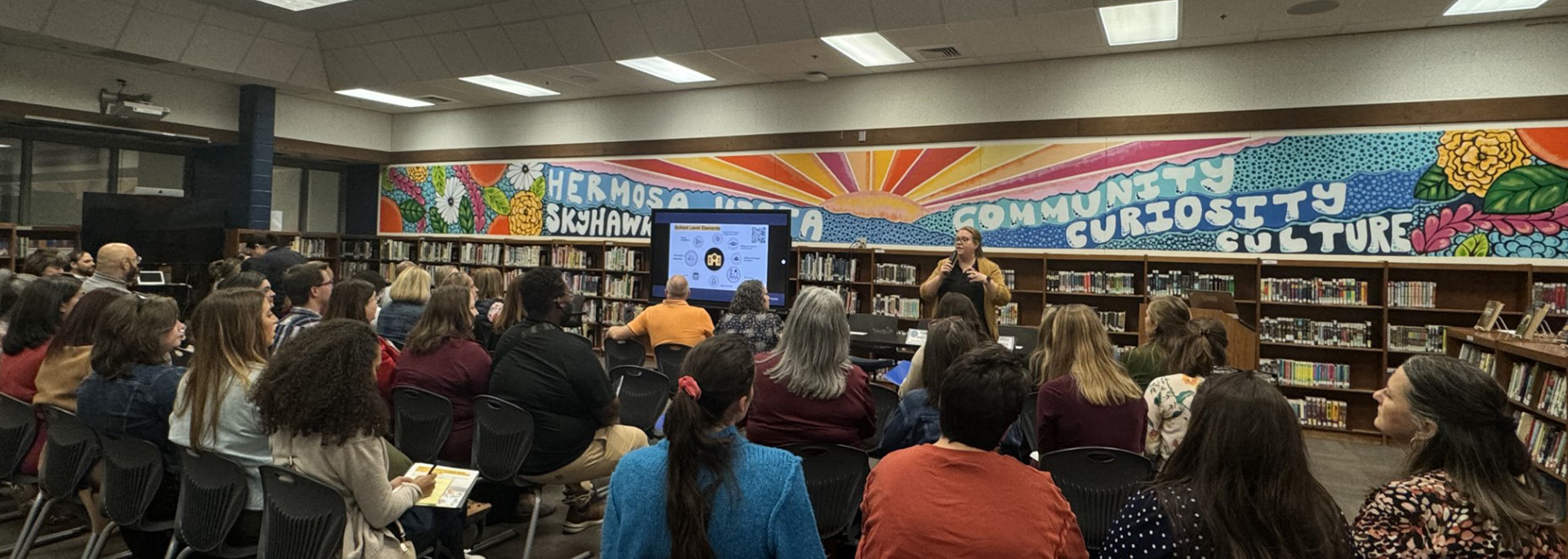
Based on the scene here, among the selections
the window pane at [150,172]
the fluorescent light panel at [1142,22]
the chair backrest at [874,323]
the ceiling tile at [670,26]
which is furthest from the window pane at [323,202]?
the fluorescent light panel at [1142,22]

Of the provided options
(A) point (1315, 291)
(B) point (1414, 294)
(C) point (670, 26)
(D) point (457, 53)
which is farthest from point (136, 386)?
(B) point (1414, 294)

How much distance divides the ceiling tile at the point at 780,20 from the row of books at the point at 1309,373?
16.8 feet

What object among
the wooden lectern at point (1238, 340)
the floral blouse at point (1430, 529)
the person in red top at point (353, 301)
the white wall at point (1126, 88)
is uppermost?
the white wall at point (1126, 88)

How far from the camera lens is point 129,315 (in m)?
2.79

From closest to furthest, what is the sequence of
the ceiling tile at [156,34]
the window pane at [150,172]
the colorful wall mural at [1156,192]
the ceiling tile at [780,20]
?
the colorful wall mural at [1156,192]
the ceiling tile at [780,20]
the ceiling tile at [156,34]
the window pane at [150,172]

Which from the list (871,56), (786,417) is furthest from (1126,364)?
(871,56)

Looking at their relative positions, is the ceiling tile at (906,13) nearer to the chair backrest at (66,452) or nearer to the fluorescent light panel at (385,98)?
the chair backrest at (66,452)

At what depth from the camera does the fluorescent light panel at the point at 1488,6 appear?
612 centimetres

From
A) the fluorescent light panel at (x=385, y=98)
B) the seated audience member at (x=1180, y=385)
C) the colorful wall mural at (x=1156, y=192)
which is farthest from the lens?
the fluorescent light panel at (x=385, y=98)

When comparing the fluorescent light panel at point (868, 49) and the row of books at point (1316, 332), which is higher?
the fluorescent light panel at point (868, 49)

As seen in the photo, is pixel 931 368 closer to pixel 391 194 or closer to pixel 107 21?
pixel 107 21

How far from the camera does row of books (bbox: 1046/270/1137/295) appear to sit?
7.75m

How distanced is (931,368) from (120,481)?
286 cm

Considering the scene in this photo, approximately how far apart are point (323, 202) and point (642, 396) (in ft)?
34.6
